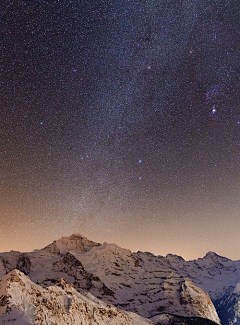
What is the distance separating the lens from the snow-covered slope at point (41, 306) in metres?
54.0

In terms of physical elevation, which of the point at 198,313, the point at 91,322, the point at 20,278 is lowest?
the point at 198,313

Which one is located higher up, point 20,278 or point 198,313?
point 20,278

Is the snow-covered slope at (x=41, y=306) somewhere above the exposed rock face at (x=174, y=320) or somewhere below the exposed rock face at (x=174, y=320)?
above

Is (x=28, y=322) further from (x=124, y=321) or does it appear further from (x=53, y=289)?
(x=124, y=321)

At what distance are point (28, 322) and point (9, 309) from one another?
20.2ft

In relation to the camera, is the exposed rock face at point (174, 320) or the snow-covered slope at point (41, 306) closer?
the snow-covered slope at point (41, 306)

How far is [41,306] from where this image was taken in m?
62.0

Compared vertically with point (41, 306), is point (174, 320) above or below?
below

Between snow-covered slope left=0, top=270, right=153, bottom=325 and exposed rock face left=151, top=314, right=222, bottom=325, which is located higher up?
snow-covered slope left=0, top=270, right=153, bottom=325

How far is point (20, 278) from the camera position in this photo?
67250mm

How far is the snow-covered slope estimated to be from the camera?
177 ft

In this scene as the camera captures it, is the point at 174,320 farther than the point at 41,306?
Yes

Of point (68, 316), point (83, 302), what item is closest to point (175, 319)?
point (83, 302)

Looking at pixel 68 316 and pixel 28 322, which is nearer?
pixel 28 322
